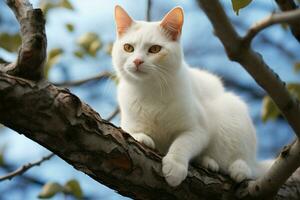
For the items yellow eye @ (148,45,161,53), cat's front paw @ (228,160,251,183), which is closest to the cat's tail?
cat's front paw @ (228,160,251,183)

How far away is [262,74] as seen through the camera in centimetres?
169

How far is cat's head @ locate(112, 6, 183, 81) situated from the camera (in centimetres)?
305

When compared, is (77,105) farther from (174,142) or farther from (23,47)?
(174,142)

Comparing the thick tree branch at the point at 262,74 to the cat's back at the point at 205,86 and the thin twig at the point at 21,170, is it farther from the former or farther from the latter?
the thin twig at the point at 21,170

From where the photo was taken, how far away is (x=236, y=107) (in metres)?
3.30

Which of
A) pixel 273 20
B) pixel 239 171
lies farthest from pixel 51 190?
pixel 273 20

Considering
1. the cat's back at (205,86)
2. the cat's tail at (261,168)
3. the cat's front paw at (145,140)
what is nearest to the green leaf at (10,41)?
the cat's front paw at (145,140)

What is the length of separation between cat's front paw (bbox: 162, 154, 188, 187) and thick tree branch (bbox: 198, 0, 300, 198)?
0.43m

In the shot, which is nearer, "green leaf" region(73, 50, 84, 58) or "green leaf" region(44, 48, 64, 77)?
"green leaf" region(44, 48, 64, 77)

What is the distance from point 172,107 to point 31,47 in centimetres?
115

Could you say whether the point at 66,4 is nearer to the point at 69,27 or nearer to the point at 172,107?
the point at 69,27

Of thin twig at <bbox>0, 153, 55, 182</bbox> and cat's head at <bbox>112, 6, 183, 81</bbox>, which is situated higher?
cat's head at <bbox>112, 6, 183, 81</bbox>

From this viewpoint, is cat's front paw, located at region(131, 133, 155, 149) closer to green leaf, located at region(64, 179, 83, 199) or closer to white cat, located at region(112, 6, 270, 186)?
white cat, located at region(112, 6, 270, 186)

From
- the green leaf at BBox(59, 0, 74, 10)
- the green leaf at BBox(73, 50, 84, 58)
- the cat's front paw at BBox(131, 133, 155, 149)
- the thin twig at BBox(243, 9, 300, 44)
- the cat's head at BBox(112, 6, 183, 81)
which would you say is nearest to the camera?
the thin twig at BBox(243, 9, 300, 44)
